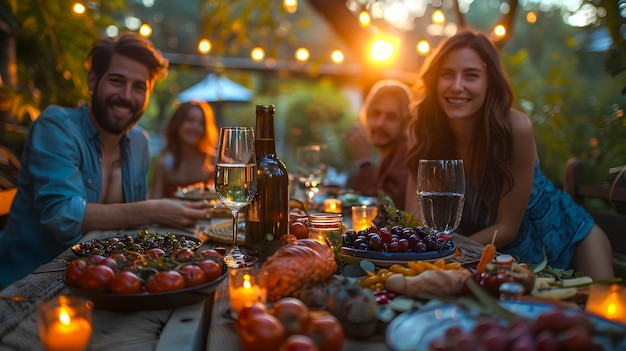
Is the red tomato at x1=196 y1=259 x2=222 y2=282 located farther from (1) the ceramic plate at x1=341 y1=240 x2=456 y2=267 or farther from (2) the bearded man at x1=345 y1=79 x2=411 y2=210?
(2) the bearded man at x1=345 y1=79 x2=411 y2=210

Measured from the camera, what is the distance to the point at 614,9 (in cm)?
249

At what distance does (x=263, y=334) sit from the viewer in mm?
921

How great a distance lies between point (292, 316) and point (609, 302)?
1.94ft

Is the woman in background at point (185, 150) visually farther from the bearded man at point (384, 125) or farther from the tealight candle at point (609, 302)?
the tealight candle at point (609, 302)

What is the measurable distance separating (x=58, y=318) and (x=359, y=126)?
4.23 m

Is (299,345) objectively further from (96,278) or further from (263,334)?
(96,278)

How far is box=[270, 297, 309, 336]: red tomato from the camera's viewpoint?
96 centimetres

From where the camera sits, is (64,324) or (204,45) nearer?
(64,324)

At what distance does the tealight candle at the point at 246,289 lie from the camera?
1.13m

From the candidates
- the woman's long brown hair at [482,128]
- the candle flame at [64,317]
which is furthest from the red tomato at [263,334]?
the woman's long brown hair at [482,128]

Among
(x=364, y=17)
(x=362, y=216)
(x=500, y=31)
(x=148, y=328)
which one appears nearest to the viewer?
(x=148, y=328)

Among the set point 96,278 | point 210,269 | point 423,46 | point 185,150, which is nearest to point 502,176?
point 210,269

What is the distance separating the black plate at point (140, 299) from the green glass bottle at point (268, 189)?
552 mm

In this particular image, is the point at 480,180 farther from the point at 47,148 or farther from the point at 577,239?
the point at 47,148
